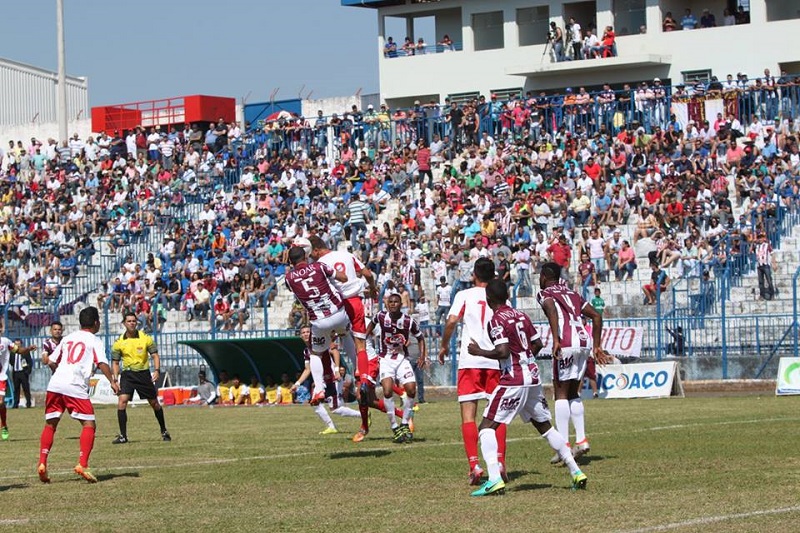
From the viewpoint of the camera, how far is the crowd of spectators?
1375 inches

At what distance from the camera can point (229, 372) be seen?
34.8 meters

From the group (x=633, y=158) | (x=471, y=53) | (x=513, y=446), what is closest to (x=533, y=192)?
(x=633, y=158)

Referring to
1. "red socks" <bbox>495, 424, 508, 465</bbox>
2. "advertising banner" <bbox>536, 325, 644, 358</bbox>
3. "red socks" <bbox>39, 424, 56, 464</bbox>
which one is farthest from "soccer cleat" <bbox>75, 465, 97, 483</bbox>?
"advertising banner" <bbox>536, 325, 644, 358</bbox>

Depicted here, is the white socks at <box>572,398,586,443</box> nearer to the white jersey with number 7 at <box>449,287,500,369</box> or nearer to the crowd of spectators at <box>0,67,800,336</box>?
the white jersey with number 7 at <box>449,287,500,369</box>

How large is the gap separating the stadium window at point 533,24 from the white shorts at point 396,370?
32.4 metres

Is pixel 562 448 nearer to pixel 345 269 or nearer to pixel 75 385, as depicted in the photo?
pixel 345 269

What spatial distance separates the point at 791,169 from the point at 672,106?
18.2 feet

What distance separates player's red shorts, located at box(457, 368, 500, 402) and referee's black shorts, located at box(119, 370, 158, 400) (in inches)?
358

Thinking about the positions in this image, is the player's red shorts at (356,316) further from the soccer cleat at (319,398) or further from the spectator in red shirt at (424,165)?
the spectator in red shirt at (424,165)

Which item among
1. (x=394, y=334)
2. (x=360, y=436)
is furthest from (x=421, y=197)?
(x=360, y=436)

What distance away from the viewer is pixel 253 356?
34.0 m

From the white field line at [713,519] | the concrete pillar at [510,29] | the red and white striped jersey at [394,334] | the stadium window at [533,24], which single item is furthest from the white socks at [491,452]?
the concrete pillar at [510,29]

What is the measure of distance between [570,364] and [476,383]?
5.65ft

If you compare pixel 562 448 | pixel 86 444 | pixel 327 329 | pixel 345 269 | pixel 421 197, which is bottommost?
pixel 86 444
